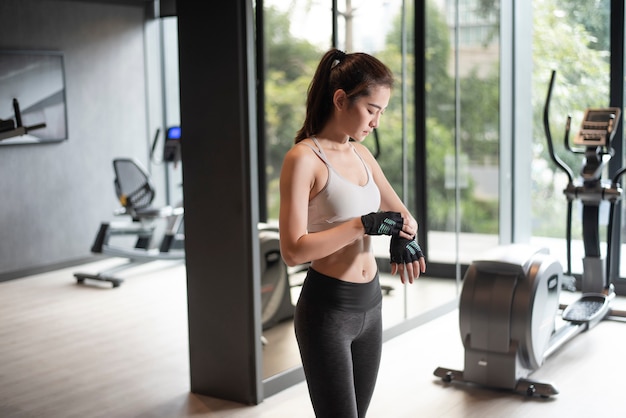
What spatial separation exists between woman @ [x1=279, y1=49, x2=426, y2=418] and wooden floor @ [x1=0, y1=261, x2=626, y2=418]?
165cm

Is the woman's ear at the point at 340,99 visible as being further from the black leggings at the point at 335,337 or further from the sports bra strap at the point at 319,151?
the black leggings at the point at 335,337

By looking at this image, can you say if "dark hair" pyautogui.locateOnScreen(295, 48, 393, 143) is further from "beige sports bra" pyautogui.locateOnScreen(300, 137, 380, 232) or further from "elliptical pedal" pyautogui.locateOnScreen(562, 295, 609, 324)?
"elliptical pedal" pyautogui.locateOnScreen(562, 295, 609, 324)

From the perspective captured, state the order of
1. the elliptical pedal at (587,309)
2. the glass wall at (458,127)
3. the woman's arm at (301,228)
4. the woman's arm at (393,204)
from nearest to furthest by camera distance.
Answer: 1. the woman's arm at (301,228)
2. the woman's arm at (393,204)
3. the elliptical pedal at (587,309)
4. the glass wall at (458,127)

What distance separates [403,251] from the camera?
2.18 m

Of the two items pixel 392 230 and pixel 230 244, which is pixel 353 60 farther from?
pixel 230 244

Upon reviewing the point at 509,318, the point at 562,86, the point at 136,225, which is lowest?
the point at 509,318

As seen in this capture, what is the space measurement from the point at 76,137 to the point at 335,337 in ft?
19.4

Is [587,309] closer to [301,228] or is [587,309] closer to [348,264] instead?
[348,264]

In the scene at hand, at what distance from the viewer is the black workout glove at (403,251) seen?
7.16 ft

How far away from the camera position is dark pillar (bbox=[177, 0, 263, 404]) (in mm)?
3799

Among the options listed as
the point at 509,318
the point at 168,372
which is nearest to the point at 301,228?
the point at 509,318

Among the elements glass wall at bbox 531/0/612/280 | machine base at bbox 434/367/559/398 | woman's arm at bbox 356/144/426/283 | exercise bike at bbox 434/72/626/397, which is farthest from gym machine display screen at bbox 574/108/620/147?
woman's arm at bbox 356/144/426/283

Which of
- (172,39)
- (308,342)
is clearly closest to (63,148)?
(172,39)

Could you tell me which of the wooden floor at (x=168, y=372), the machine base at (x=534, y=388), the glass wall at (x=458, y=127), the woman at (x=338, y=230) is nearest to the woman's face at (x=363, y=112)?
the woman at (x=338, y=230)
